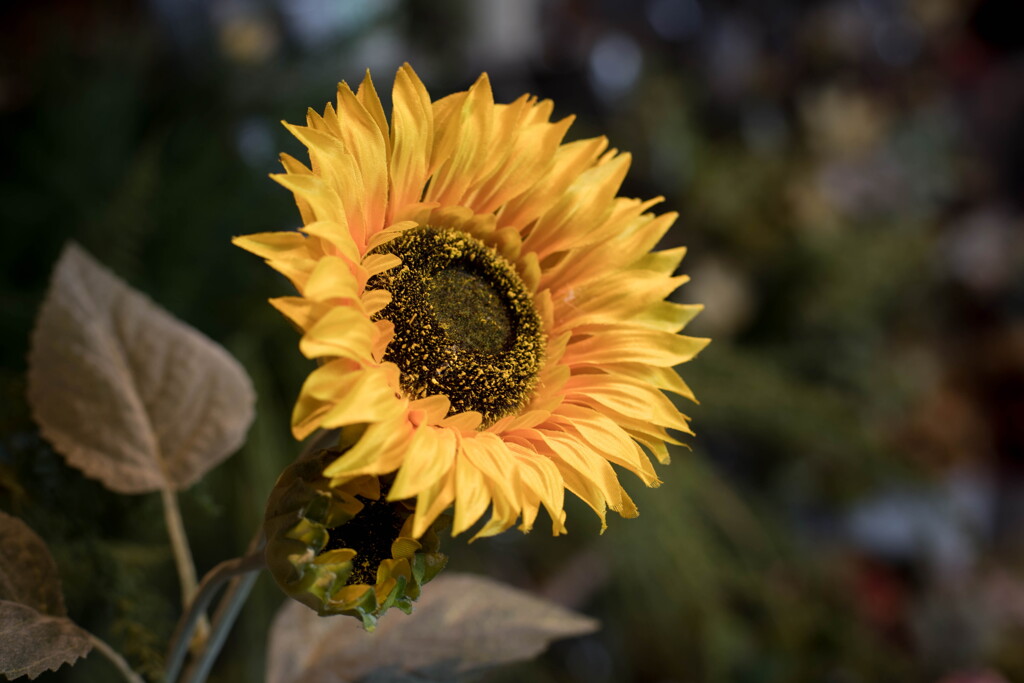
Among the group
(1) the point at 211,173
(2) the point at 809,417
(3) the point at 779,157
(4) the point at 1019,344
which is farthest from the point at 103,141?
(4) the point at 1019,344

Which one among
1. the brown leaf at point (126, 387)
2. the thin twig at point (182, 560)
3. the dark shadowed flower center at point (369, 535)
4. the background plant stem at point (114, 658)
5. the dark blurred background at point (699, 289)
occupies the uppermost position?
the dark blurred background at point (699, 289)

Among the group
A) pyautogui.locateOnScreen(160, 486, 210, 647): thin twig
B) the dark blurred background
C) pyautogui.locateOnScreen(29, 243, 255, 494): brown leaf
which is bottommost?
pyautogui.locateOnScreen(160, 486, 210, 647): thin twig

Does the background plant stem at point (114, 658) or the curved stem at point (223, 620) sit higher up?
the curved stem at point (223, 620)

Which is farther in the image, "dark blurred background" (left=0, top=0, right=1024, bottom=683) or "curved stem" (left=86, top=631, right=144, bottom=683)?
"dark blurred background" (left=0, top=0, right=1024, bottom=683)

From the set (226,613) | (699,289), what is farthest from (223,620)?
(699,289)

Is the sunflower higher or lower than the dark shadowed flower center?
higher

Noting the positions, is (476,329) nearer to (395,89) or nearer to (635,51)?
(395,89)
